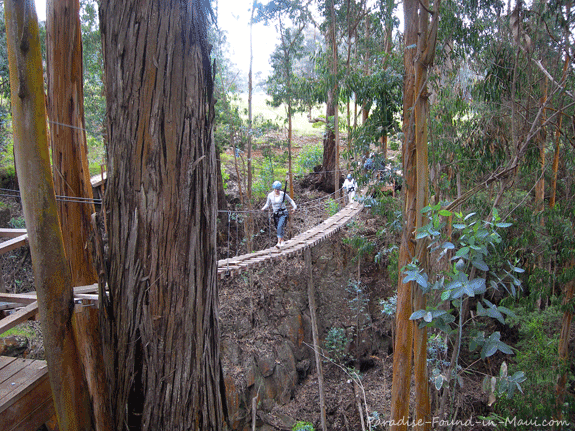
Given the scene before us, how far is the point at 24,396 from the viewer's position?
1195 millimetres

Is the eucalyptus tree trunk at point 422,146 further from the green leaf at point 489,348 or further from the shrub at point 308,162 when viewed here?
the shrub at point 308,162

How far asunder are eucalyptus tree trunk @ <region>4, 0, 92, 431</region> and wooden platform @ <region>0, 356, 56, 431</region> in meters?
0.23

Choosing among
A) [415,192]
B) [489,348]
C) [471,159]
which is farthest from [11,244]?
[471,159]

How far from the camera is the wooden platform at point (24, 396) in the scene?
3.76 ft

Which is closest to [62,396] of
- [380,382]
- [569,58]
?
[569,58]

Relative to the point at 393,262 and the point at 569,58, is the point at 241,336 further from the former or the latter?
the point at 569,58

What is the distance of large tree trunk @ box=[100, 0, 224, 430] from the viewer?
1105mm

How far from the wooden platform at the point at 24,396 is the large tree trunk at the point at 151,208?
0.32 m

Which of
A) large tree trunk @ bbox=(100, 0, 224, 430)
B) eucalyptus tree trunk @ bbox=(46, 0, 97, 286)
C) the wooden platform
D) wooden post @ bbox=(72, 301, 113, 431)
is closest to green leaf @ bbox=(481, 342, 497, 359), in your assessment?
large tree trunk @ bbox=(100, 0, 224, 430)

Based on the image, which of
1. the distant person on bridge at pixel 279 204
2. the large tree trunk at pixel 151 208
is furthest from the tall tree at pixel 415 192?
the distant person on bridge at pixel 279 204

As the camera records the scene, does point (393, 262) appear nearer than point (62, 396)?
No

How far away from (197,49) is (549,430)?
558cm

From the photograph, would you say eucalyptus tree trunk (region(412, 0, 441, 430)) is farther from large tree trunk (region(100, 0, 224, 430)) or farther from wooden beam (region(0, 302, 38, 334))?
wooden beam (region(0, 302, 38, 334))

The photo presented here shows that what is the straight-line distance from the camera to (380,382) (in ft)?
22.4
